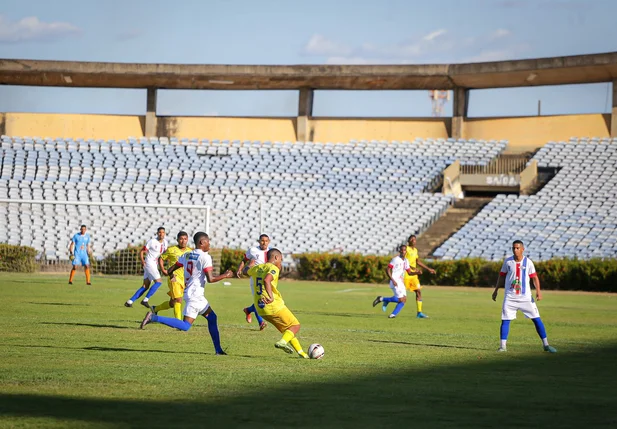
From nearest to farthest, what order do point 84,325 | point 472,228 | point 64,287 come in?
point 84,325, point 64,287, point 472,228

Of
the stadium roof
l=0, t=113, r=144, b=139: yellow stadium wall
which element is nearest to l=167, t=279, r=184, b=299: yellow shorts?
the stadium roof

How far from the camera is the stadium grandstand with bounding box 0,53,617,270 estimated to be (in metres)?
42.5

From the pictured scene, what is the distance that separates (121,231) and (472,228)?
16307 mm

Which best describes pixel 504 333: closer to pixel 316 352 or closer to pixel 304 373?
pixel 316 352

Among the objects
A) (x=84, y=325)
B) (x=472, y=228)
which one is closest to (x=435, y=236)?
(x=472, y=228)

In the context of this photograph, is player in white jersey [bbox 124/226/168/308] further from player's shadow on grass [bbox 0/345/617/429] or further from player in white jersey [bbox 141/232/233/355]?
player's shadow on grass [bbox 0/345/617/429]

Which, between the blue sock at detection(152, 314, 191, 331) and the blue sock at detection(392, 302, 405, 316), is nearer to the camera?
the blue sock at detection(152, 314, 191, 331)

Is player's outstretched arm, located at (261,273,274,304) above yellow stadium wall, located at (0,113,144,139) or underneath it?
underneath

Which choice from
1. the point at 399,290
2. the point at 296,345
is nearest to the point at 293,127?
the point at 399,290

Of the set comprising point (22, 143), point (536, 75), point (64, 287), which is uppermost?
point (536, 75)

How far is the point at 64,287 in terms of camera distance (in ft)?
92.8

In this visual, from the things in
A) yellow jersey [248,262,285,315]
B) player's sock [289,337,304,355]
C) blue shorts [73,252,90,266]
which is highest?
yellow jersey [248,262,285,315]

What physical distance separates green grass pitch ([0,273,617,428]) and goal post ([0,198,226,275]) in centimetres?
1736

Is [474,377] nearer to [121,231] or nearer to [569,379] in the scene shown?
[569,379]
